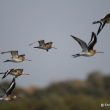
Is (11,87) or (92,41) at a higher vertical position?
(92,41)

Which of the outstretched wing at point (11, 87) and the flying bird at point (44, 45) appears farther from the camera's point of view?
the outstretched wing at point (11, 87)

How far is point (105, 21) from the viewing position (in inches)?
228

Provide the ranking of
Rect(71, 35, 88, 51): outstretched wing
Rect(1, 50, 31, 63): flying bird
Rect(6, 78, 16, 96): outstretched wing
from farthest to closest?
Rect(6, 78, 16, 96): outstretched wing
Rect(1, 50, 31, 63): flying bird
Rect(71, 35, 88, 51): outstretched wing

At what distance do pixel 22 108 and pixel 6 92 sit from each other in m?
1.20

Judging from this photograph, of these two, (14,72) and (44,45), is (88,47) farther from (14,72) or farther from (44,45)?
(14,72)

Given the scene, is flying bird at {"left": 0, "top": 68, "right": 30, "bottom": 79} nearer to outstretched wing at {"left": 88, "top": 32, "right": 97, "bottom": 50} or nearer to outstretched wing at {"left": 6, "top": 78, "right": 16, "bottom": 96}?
outstretched wing at {"left": 6, "top": 78, "right": 16, "bottom": 96}

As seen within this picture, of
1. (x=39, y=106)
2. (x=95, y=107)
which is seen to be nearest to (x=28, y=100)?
(x=39, y=106)

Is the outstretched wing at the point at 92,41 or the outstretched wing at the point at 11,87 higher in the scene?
the outstretched wing at the point at 92,41

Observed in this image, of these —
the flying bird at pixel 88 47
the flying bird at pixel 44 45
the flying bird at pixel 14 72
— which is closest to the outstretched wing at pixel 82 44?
the flying bird at pixel 88 47

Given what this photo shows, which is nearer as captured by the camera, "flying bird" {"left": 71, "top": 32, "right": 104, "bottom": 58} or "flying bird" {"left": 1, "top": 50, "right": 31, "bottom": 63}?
"flying bird" {"left": 71, "top": 32, "right": 104, "bottom": 58}

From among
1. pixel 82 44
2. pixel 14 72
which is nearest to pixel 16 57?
pixel 14 72

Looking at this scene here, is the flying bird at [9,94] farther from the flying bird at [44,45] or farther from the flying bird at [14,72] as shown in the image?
the flying bird at [44,45]

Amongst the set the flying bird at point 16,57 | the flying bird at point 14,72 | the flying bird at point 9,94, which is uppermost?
the flying bird at point 16,57

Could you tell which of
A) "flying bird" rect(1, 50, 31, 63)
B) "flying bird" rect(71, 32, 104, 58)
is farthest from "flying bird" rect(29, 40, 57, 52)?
"flying bird" rect(71, 32, 104, 58)
